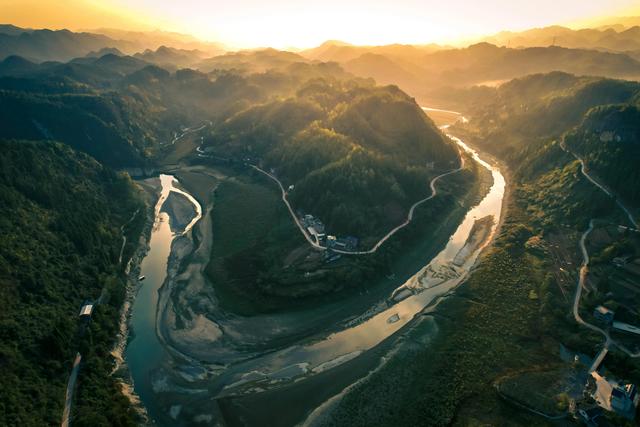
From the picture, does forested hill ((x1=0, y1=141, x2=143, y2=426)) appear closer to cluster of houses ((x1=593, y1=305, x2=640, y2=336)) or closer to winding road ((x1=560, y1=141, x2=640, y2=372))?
winding road ((x1=560, y1=141, x2=640, y2=372))

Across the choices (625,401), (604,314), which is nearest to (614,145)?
(604,314)

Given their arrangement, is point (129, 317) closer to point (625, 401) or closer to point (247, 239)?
point (247, 239)

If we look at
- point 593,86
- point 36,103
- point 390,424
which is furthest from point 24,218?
point 593,86

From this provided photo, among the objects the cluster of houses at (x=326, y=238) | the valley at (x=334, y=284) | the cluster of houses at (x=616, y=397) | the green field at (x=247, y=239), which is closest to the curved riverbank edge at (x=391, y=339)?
the valley at (x=334, y=284)

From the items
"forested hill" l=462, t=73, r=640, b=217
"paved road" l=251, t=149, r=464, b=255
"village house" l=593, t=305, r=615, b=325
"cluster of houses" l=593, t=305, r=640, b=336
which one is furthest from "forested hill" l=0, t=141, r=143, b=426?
"forested hill" l=462, t=73, r=640, b=217

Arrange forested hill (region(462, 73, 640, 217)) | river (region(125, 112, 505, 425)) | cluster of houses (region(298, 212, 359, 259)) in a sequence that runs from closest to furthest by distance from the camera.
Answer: river (region(125, 112, 505, 425)) → cluster of houses (region(298, 212, 359, 259)) → forested hill (region(462, 73, 640, 217))

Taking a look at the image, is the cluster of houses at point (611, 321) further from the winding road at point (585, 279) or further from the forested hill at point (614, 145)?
the forested hill at point (614, 145)
